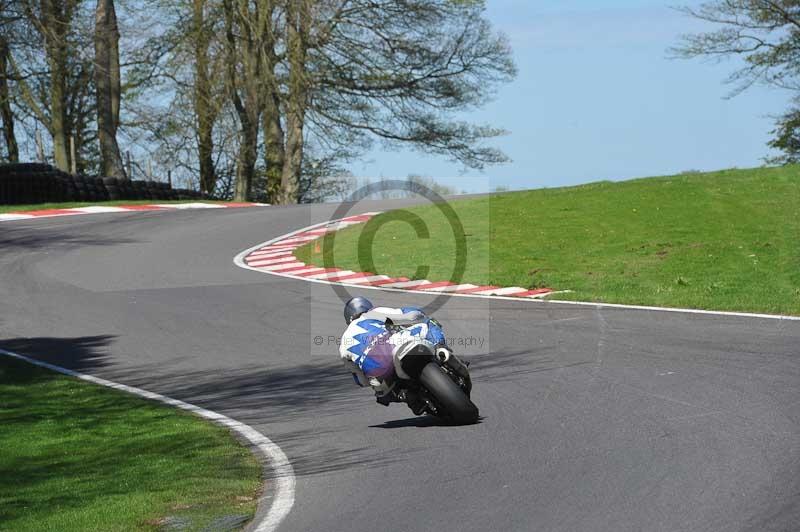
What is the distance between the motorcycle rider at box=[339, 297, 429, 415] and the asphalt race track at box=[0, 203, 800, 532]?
0.27 meters

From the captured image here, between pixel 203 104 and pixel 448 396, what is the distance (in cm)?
4244

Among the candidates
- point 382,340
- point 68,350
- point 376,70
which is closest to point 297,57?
point 376,70

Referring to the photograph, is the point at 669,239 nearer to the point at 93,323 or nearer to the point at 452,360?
the point at 93,323

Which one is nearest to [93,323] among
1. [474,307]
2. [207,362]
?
[207,362]

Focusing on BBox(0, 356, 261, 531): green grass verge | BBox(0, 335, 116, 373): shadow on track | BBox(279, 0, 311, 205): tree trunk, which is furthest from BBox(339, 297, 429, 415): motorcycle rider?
BBox(279, 0, 311, 205): tree trunk

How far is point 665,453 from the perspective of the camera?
7.71m

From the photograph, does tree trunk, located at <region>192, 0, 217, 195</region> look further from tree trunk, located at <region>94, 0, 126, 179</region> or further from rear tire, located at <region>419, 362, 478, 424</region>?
rear tire, located at <region>419, 362, 478, 424</region>

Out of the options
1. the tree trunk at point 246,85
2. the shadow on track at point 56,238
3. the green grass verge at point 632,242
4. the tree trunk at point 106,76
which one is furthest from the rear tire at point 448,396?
the tree trunk at point 246,85

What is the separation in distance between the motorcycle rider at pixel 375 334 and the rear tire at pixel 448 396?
30 centimetres

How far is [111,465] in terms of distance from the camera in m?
8.55

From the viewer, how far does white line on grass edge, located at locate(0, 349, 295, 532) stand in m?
6.79

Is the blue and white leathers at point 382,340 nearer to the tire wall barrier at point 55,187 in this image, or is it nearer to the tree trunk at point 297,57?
the tire wall barrier at point 55,187

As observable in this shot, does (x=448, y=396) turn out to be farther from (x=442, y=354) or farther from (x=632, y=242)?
(x=632, y=242)

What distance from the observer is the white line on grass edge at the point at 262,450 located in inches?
267
